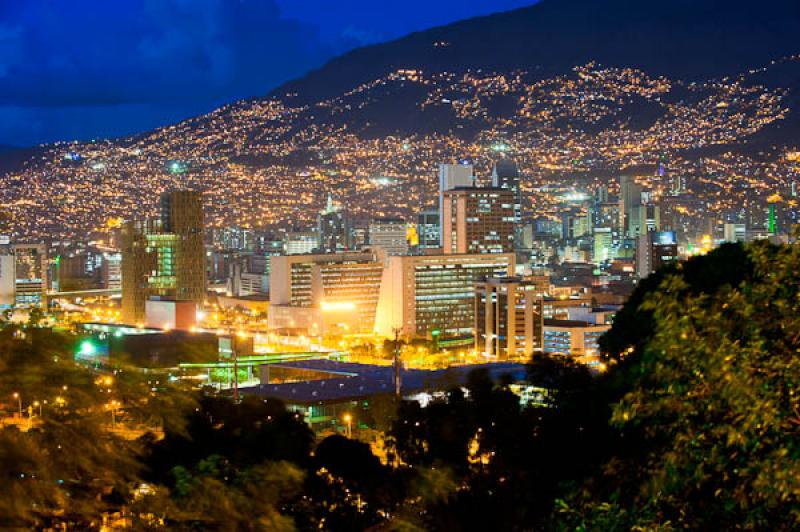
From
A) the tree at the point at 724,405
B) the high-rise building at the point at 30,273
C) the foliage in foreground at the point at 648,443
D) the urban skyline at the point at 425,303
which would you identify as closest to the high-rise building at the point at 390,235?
the urban skyline at the point at 425,303

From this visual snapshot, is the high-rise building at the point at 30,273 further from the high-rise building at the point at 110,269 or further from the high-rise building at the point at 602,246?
the high-rise building at the point at 602,246

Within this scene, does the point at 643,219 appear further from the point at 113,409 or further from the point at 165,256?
the point at 113,409

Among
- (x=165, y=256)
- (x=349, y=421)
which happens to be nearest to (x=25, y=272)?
(x=165, y=256)

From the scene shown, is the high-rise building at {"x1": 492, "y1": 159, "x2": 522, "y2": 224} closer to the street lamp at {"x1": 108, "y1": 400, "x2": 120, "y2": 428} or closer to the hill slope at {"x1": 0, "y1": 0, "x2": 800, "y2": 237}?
the hill slope at {"x1": 0, "y1": 0, "x2": 800, "y2": 237}

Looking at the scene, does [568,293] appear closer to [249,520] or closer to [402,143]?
[402,143]

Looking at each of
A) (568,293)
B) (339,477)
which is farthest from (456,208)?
(339,477)

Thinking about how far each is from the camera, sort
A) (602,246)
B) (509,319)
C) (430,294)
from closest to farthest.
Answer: (509,319), (430,294), (602,246)
